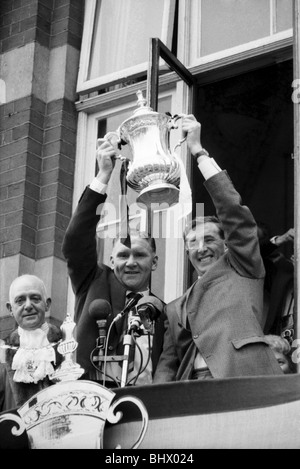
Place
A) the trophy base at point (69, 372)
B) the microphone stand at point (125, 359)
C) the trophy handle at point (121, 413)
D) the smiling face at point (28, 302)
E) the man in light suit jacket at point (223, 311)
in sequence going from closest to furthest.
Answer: the trophy handle at point (121, 413)
the microphone stand at point (125, 359)
the trophy base at point (69, 372)
the man in light suit jacket at point (223, 311)
the smiling face at point (28, 302)

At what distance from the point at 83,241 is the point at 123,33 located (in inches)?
109

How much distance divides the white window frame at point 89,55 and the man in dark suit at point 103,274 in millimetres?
2204

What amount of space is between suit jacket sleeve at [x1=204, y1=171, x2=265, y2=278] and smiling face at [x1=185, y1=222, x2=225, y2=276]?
0.36 m

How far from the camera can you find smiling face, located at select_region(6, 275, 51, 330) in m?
8.62

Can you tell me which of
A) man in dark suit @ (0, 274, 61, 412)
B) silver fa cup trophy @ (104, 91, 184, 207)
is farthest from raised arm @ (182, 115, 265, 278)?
man in dark suit @ (0, 274, 61, 412)

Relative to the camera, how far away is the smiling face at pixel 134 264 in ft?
28.6

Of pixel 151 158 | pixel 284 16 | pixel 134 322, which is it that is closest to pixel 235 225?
pixel 151 158

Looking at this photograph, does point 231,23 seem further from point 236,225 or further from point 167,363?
point 167,363

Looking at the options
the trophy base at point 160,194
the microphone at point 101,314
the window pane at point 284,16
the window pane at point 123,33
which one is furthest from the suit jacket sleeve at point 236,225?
the window pane at point 123,33

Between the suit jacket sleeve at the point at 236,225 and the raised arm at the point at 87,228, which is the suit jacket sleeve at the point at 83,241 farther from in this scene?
the suit jacket sleeve at the point at 236,225

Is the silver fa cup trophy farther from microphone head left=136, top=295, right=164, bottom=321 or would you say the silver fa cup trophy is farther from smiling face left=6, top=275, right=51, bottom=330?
smiling face left=6, top=275, right=51, bottom=330

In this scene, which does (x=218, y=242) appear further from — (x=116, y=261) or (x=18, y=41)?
(x=18, y=41)

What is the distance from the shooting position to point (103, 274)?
884 cm

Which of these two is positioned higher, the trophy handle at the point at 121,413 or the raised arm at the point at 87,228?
the raised arm at the point at 87,228
